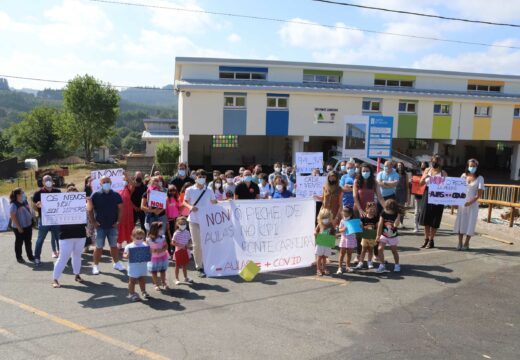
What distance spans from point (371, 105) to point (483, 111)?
29.5 ft

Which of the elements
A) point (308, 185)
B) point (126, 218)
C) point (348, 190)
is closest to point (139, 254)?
point (126, 218)

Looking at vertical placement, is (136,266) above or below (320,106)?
below

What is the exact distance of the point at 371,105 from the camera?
3061cm

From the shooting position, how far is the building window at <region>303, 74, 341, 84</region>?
3267 centimetres

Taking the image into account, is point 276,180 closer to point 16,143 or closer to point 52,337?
point 52,337

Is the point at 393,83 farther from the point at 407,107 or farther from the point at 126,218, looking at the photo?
the point at 126,218

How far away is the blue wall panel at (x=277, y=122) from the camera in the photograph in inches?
1144

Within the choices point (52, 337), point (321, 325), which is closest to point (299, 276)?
point (321, 325)

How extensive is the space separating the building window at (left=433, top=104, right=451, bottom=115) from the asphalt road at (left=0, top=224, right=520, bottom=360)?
24.7 meters

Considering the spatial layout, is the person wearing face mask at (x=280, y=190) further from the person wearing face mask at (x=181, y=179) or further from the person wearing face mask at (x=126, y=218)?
the person wearing face mask at (x=126, y=218)

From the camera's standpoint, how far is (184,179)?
1039cm

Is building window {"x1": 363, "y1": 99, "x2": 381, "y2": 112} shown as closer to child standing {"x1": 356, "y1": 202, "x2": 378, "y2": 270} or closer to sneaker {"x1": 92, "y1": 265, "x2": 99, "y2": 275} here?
child standing {"x1": 356, "y1": 202, "x2": 378, "y2": 270}

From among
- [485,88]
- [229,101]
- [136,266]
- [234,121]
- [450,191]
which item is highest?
[485,88]

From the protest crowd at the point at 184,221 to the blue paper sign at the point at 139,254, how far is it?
0.6 inches
